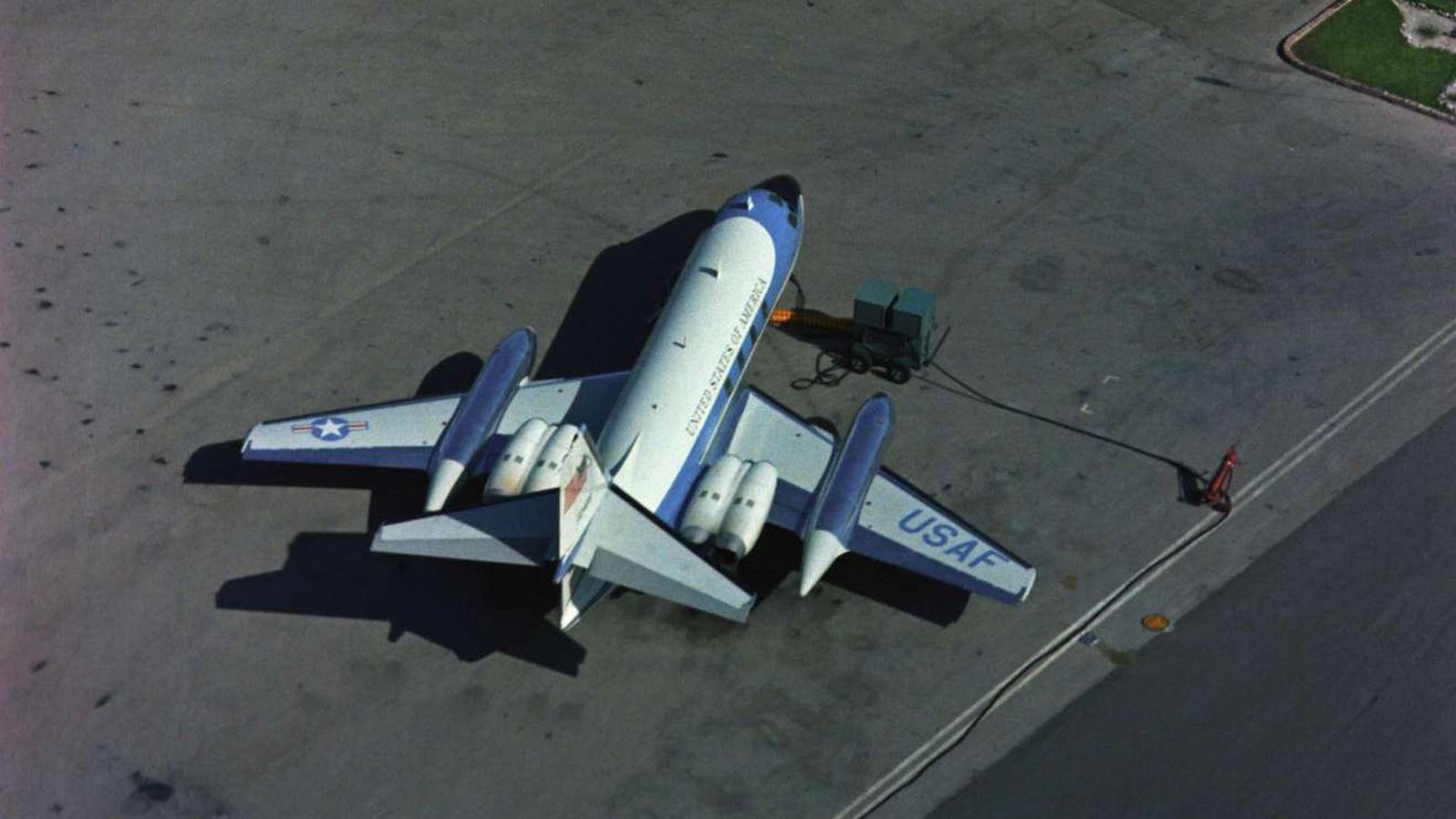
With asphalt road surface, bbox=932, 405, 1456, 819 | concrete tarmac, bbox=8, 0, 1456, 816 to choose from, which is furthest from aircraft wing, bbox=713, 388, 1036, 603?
asphalt road surface, bbox=932, 405, 1456, 819

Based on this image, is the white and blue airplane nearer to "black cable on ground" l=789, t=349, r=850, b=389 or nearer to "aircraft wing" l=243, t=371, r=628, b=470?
"aircraft wing" l=243, t=371, r=628, b=470

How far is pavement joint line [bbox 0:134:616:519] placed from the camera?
1396 inches

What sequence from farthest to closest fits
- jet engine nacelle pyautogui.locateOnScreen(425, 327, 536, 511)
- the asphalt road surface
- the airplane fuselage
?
jet engine nacelle pyautogui.locateOnScreen(425, 327, 536, 511) → the airplane fuselage → the asphalt road surface

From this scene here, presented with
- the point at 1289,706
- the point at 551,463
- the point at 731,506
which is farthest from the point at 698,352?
the point at 1289,706

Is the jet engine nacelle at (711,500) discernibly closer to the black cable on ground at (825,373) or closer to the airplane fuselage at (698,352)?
the airplane fuselage at (698,352)

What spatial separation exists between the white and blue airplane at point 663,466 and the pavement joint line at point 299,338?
4434 millimetres

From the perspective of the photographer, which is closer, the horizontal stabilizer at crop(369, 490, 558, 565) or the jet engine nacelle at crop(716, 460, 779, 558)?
the horizontal stabilizer at crop(369, 490, 558, 565)

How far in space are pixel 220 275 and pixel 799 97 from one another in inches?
765

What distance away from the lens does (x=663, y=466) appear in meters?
32.0

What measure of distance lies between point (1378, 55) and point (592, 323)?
30.8m

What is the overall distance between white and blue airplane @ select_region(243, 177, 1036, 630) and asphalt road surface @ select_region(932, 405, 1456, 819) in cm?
376

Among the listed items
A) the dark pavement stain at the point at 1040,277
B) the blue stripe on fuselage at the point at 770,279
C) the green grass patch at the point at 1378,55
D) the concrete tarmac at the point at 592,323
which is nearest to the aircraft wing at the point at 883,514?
the blue stripe on fuselage at the point at 770,279

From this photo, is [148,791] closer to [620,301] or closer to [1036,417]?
[620,301]

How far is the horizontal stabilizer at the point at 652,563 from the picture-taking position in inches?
1109
